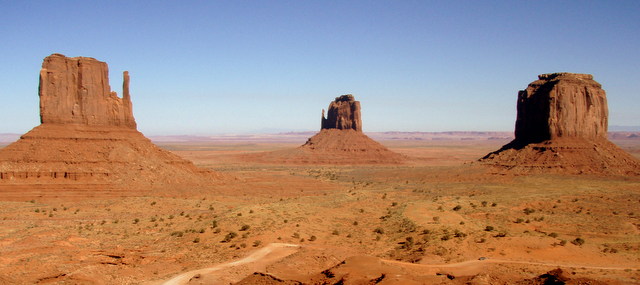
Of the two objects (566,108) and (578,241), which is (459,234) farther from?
(566,108)

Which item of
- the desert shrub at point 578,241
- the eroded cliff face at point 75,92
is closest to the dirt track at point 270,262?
the desert shrub at point 578,241

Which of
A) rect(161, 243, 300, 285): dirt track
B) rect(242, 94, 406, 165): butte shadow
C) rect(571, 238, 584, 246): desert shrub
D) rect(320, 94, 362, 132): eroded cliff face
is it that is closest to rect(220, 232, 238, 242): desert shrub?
rect(161, 243, 300, 285): dirt track

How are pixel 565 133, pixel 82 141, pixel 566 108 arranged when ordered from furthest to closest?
pixel 565 133 < pixel 566 108 < pixel 82 141

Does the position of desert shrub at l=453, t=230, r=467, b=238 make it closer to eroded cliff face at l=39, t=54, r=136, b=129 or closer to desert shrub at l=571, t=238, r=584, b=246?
desert shrub at l=571, t=238, r=584, b=246

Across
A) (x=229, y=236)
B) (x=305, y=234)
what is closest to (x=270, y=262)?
(x=229, y=236)

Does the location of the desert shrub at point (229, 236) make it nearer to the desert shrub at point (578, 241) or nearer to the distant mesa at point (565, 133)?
the desert shrub at point (578, 241)

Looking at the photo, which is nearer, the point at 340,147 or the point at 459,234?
the point at 459,234
